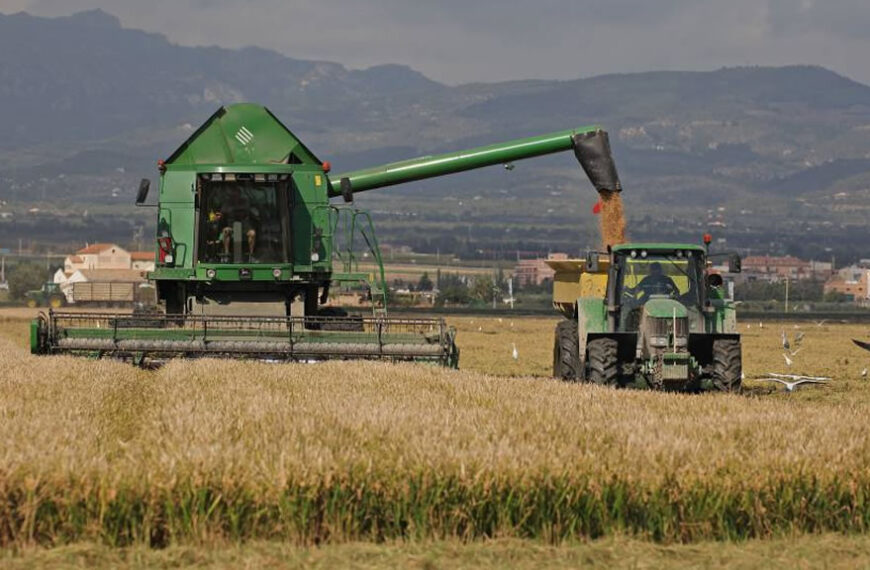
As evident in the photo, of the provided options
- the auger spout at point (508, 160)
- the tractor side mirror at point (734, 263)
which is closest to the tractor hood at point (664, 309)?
the tractor side mirror at point (734, 263)

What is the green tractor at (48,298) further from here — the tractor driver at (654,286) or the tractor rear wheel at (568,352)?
the tractor driver at (654,286)

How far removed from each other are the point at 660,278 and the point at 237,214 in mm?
6628

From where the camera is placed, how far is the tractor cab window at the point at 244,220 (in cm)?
2248

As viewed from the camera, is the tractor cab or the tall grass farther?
the tractor cab

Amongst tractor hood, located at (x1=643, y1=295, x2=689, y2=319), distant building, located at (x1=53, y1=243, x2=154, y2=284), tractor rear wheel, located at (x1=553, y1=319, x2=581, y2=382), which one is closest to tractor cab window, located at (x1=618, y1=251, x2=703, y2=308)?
tractor hood, located at (x1=643, y1=295, x2=689, y2=319)

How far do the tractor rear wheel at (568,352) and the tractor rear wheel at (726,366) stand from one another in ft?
6.56

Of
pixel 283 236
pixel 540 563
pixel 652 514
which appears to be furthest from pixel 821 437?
pixel 283 236

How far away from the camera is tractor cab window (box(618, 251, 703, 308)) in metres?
19.8

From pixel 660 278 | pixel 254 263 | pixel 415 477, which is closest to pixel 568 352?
Answer: pixel 660 278

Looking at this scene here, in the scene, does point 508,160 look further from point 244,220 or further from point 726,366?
point 726,366

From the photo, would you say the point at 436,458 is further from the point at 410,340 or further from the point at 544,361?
the point at 544,361

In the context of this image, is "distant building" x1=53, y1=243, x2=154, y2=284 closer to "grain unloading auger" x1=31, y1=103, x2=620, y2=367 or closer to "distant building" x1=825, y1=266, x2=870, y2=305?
"distant building" x1=825, y1=266, x2=870, y2=305

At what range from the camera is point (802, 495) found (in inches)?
409

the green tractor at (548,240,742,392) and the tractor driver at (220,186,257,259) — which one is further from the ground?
the tractor driver at (220,186,257,259)
